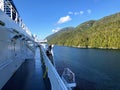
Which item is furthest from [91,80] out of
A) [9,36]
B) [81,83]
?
[9,36]

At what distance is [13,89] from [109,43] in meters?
80.7

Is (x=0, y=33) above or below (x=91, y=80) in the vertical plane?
above

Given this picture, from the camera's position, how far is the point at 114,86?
16875 millimetres

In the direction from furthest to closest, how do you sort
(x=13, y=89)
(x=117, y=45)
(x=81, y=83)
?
(x=117, y=45), (x=81, y=83), (x=13, y=89)

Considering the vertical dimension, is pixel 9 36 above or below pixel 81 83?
above

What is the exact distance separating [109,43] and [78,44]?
2422 cm

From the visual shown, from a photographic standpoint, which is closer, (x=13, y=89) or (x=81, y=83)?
(x=13, y=89)

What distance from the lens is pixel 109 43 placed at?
82875mm

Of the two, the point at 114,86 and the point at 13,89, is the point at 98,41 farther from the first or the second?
the point at 13,89

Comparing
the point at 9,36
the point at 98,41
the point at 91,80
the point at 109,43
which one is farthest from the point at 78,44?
the point at 9,36

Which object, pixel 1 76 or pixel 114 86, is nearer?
pixel 1 76

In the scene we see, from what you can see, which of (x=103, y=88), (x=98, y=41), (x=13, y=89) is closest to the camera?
(x=13, y=89)

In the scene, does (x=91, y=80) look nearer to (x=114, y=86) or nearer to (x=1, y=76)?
(x=114, y=86)

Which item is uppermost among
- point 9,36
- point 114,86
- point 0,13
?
point 0,13
